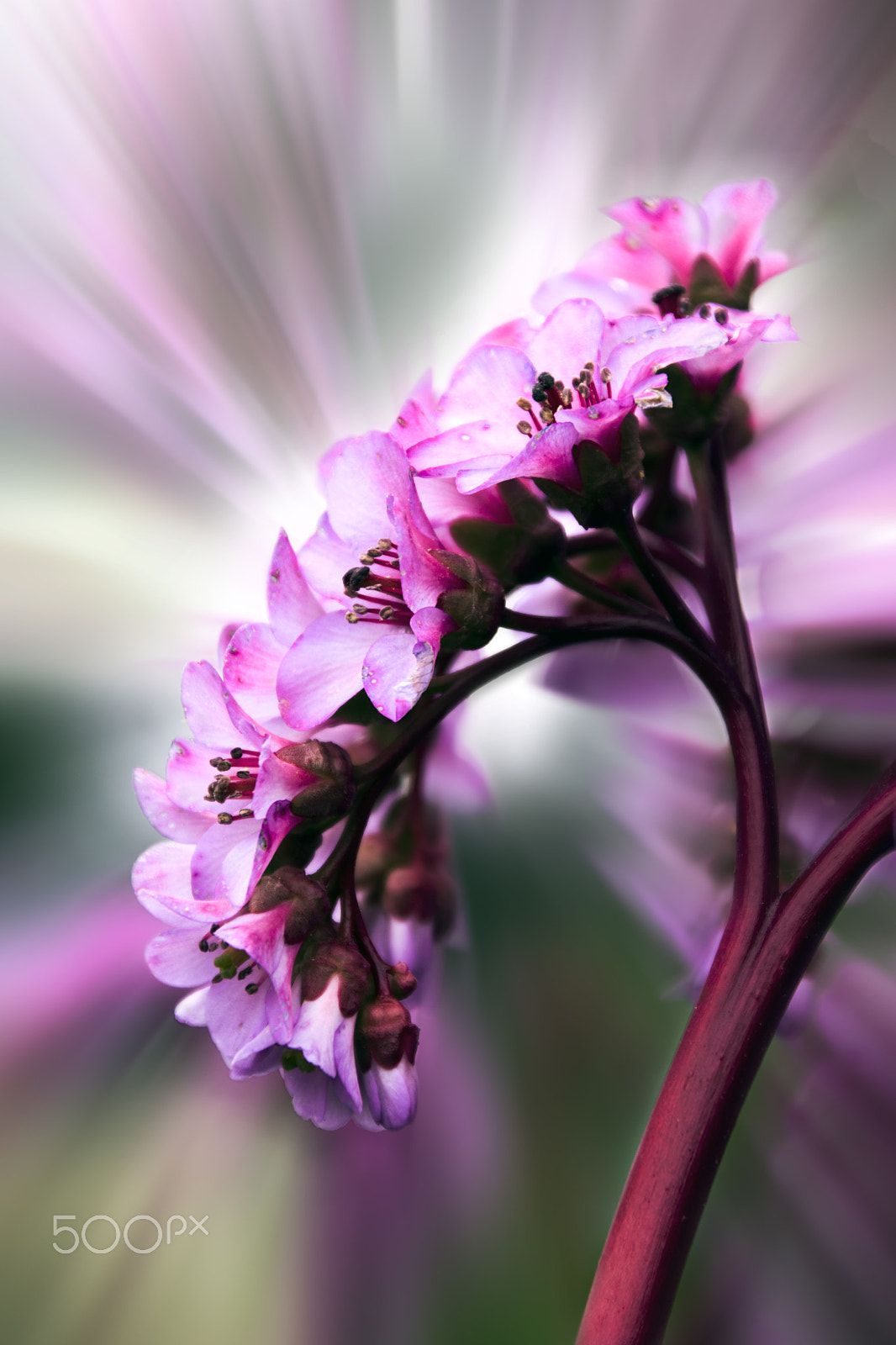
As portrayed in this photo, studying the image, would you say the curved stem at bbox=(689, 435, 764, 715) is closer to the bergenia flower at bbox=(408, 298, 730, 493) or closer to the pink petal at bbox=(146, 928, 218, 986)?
the bergenia flower at bbox=(408, 298, 730, 493)

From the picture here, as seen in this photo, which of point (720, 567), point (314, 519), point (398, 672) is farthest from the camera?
point (314, 519)

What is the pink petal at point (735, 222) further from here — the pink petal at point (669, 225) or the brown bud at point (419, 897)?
the brown bud at point (419, 897)

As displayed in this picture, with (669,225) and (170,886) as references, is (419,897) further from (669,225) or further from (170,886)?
(669,225)

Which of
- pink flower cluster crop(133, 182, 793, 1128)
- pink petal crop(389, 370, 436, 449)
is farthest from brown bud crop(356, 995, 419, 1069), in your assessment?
pink petal crop(389, 370, 436, 449)

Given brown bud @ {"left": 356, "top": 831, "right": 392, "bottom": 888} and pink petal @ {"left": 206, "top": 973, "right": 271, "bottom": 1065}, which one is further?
brown bud @ {"left": 356, "top": 831, "right": 392, "bottom": 888}

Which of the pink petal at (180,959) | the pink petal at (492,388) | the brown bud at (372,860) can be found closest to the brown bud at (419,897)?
the brown bud at (372,860)

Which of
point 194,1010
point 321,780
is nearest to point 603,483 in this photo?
point 321,780

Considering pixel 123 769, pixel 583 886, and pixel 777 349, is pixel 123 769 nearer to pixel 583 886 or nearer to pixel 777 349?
pixel 583 886

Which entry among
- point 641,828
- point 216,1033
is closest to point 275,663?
point 216,1033
